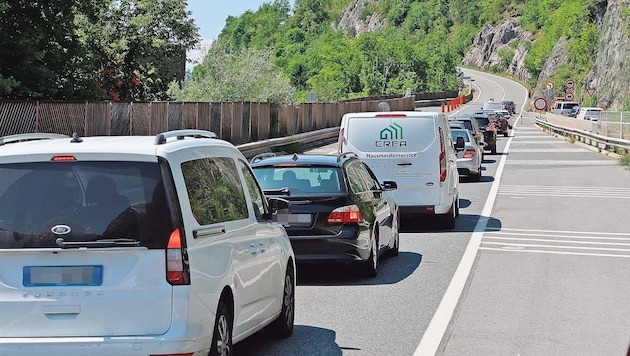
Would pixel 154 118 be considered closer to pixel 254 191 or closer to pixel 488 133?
pixel 488 133

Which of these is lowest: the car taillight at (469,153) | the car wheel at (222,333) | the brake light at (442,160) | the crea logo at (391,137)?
the car taillight at (469,153)

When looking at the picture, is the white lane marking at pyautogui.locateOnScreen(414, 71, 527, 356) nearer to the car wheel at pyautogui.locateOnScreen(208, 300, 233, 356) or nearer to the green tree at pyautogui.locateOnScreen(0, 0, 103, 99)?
the car wheel at pyautogui.locateOnScreen(208, 300, 233, 356)

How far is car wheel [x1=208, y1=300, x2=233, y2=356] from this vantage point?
22.8 ft

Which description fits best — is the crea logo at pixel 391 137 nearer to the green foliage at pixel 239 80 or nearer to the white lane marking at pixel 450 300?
the white lane marking at pixel 450 300

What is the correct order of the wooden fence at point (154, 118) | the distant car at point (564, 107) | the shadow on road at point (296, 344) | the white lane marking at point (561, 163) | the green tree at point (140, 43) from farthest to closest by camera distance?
the distant car at point (564, 107) → the green tree at point (140, 43) → the white lane marking at point (561, 163) → the wooden fence at point (154, 118) → the shadow on road at point (296, 344)

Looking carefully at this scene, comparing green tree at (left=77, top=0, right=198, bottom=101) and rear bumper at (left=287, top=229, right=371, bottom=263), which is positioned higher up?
green tree at (left=77, top=0, right=198, bottom=101)

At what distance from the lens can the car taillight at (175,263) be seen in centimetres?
641

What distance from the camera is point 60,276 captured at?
6402 mm

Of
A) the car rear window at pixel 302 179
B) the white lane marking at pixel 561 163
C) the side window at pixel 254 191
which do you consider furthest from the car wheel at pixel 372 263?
the white lane marking at pixel 561 163

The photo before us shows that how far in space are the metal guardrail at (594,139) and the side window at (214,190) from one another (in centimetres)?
3401

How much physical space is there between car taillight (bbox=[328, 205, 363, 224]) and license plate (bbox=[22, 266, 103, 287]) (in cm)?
612

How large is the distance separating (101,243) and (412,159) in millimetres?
11840

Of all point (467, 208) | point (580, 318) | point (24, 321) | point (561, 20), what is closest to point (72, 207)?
point (24, 321)

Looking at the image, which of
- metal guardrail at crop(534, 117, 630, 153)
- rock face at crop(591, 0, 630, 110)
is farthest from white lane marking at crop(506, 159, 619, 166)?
rock face at crop(591, 0, 630, 110)
